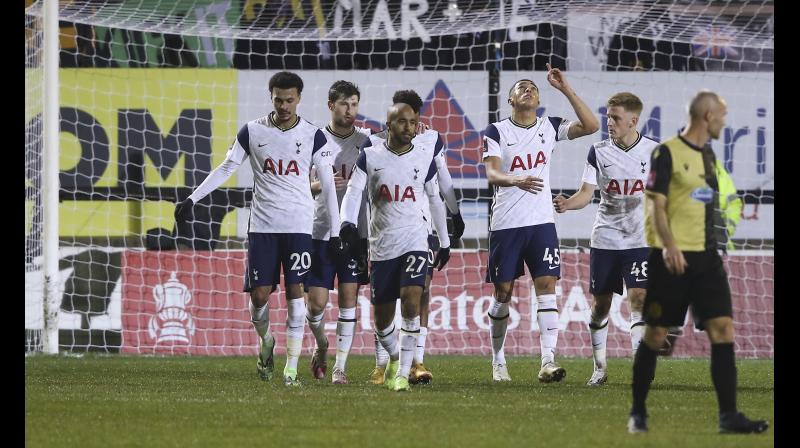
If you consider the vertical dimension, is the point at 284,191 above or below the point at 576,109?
below

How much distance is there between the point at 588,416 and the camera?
770 centimetres

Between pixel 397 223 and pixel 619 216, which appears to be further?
pixel 619 216

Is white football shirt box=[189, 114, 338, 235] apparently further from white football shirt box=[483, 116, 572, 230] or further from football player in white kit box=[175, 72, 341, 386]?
white football shirt box=[483, 116, 572, 230]

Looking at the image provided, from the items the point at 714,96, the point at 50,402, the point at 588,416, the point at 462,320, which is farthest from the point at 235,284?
the point at 714,96

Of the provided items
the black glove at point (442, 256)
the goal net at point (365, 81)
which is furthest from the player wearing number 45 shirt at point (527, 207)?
the goal net at point (365, 81)

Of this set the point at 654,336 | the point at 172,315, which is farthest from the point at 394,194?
the point at 172,315

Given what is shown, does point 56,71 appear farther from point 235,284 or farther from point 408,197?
point 408,197

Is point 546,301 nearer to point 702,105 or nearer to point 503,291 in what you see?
point 503,291

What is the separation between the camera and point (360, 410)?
7.87 meters

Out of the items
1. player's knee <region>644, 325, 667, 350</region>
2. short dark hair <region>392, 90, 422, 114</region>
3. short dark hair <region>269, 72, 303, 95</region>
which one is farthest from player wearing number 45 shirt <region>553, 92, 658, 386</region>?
player's knee <region>644, 325, 667, 350</region>

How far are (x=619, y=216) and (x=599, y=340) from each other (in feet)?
3.13

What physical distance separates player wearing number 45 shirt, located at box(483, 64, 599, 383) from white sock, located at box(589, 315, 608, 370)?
13.3 inches

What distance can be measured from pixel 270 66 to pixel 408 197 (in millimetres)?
9514

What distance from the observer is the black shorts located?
6828 millimetres
